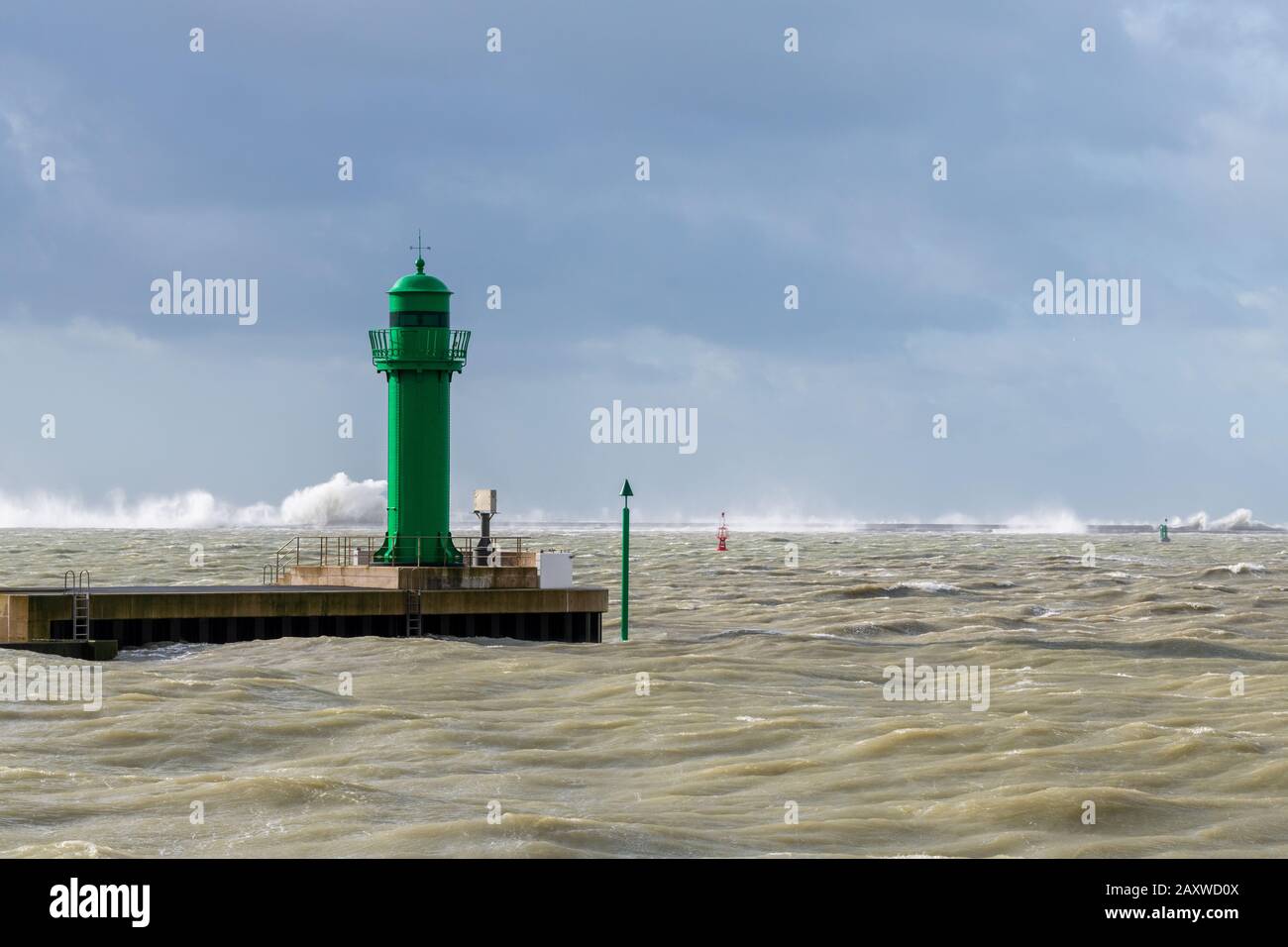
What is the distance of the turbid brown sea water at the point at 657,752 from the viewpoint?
58.1 ft

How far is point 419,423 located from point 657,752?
62.3ft

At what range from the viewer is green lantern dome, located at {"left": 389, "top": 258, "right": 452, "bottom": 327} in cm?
4100

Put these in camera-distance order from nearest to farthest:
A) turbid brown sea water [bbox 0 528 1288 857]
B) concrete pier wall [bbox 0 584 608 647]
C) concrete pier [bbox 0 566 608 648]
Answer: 1. turbid brown sea water [bbox 0 528 1288 857]
2. concrete pier wall [bbox 0 584 608 647]
3. concrete pier [bbox 0 566 608 648]

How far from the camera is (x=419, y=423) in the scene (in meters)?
40.8

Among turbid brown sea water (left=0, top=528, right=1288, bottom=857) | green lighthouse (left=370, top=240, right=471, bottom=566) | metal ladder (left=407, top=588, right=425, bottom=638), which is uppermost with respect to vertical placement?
green lighthouse (left=370, top=240, right=471, bottom=566)

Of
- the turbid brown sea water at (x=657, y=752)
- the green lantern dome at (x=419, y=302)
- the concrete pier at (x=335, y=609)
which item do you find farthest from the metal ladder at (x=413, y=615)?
the green lantern dome at (x=419, y=302)

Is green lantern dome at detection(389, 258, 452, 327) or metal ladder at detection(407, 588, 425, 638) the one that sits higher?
green lantern dome at detection(389, 258, 452, 327)

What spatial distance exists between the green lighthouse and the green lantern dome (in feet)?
0.08

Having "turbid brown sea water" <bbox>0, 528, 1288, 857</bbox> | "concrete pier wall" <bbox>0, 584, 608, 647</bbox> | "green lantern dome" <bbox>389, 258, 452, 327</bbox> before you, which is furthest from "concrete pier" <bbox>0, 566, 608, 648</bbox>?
"green lantern dome" <bbox>389, 258, 452, 327</bbox>

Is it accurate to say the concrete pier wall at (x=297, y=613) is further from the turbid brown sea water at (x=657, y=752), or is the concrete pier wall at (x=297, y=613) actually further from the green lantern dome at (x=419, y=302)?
the green lantern dome at (x=419, y=302)

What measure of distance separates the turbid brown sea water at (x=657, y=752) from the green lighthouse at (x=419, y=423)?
156 inches

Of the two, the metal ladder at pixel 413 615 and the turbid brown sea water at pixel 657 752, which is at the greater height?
the metal ladder at pixel 413 615

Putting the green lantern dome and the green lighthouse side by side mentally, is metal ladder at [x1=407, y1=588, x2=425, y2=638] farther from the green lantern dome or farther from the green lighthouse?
the green lantern dome
